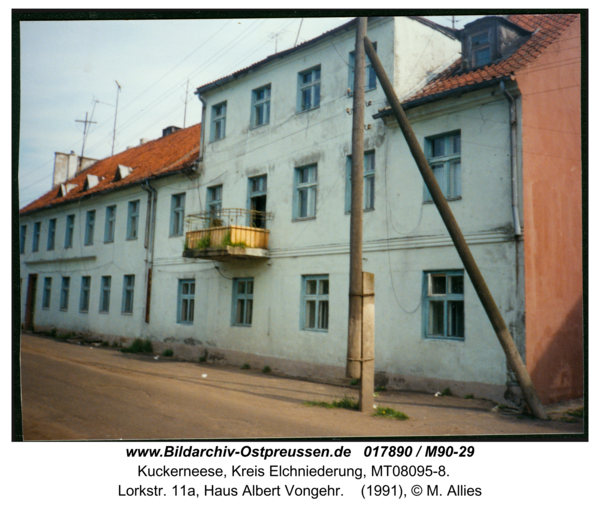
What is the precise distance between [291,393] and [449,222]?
3670 millimetres

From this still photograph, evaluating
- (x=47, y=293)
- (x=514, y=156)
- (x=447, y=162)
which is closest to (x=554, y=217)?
(x=514, y=156)

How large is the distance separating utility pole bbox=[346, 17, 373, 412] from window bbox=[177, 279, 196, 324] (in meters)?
5.53

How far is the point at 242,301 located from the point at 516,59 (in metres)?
7.21

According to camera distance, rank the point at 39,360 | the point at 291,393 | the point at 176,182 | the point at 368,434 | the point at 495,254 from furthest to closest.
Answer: the point at 176,182 → the point at 291,393 → the point at 495,254 → the point at 39,360 → the point at 368,434

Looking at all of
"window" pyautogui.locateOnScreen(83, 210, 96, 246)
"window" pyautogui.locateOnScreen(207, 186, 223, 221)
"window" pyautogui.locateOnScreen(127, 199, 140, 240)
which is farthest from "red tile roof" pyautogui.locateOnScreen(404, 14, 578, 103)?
"window" pyautogui.locateOnScreen(127, 199, 140, 240)

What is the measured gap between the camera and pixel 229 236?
34.9ft

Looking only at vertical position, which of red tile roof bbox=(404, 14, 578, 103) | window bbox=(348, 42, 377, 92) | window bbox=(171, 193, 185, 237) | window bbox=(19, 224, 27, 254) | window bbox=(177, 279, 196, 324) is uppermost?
window bbox=(348, 42, 377, 92)

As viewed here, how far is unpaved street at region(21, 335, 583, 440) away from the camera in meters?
5.43

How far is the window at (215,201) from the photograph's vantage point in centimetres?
1203

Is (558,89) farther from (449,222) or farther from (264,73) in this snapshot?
(264,73)

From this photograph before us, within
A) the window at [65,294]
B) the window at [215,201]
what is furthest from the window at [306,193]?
the window at [65,294]

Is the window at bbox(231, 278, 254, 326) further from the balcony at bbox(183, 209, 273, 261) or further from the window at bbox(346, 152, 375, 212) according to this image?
the window at bbox(346, 152, 375, 212)

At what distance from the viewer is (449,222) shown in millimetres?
6406

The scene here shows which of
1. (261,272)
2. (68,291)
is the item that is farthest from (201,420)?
(261,272)
